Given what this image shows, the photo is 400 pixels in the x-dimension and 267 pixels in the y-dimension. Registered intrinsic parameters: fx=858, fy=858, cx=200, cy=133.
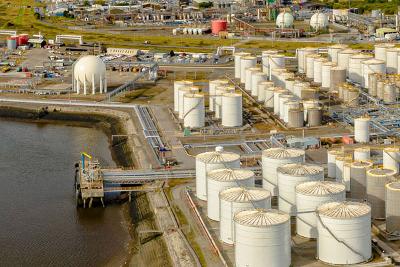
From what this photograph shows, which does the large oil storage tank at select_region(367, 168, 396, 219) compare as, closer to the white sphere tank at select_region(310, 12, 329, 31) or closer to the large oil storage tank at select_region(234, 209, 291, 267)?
the large oil storage tank at select_region(234, 209, 291, 267)

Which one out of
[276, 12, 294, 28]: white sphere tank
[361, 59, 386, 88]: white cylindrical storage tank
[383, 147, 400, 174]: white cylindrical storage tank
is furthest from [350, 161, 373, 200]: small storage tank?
[276, 12, 294, 28]: white sphere tank

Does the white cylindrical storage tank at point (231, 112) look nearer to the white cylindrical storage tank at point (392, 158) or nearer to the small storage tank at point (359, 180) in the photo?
the white cylindrical storage tank at point (392, 158)

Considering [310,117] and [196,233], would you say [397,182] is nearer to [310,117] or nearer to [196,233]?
[196,233]

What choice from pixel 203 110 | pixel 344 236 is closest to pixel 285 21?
pixel 203 110

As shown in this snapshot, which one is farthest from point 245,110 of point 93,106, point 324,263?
point 324,263

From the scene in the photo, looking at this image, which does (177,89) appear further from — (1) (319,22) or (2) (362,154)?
(1) (319,22)

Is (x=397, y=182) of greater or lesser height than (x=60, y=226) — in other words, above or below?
above

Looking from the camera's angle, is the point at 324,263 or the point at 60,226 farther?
the point at 60,226
